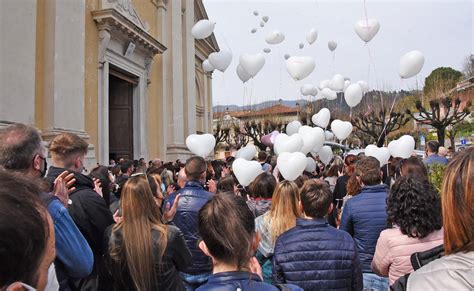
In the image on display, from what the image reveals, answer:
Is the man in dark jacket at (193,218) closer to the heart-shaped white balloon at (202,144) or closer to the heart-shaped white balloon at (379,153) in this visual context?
the heart-shaped white balloon at (202,144)

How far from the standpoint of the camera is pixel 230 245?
A: 65.8 inches

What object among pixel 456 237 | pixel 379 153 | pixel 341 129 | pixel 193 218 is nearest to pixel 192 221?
pixel 193 218

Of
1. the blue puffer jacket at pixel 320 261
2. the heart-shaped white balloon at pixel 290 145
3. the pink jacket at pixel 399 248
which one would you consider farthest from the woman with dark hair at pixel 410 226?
the heart-shaped white balloon at pixel 290 145

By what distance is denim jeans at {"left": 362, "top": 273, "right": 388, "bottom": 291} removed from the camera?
3252 millimetres

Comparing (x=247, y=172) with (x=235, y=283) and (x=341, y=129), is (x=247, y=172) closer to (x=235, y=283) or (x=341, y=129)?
(x=235, y=283)

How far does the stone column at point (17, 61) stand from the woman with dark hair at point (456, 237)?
309 inches

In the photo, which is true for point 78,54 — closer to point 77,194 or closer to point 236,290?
→ point 77,194

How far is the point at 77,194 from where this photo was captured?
8.99ft

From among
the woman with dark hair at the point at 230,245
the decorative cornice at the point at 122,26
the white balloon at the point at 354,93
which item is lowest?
the woman with dark hair at the point at 230,245

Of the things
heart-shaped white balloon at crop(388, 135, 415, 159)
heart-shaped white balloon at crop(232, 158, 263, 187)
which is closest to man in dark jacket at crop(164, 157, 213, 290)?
heart-shaped white balloon at crop(232, 158, 263, 187)

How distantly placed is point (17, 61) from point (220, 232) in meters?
7.75

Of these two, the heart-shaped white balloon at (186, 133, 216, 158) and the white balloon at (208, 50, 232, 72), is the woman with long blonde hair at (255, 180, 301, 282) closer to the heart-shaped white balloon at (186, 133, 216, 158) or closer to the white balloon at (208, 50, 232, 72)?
the heart-shaped white balloon at (186, 133, 216, 158)

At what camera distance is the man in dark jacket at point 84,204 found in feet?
8.79

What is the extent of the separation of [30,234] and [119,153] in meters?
13.1
